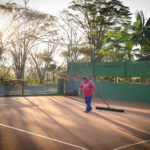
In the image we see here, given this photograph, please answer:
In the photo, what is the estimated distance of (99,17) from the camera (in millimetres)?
27500

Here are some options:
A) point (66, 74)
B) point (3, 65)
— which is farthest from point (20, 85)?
point (3, 65)

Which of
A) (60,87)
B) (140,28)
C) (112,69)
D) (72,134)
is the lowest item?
(72,134)

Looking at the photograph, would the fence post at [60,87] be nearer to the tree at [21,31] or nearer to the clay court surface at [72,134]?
the tree at [21,31]

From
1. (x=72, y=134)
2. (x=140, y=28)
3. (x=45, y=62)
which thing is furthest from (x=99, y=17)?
(x=72, y=134)

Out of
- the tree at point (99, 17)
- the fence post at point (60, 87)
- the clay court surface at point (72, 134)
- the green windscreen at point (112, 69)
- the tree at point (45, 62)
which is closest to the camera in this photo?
the clay court surface at point (72, 134)

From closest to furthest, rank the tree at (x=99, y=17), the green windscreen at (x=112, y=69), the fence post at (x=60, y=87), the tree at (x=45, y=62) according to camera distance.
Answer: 1. the green windscreen at (x=112, y=69)
2. the tree at (x=45, y=62)
3. the fence post at (x=60, y=87)
4. the tree at (x=99, y=17)

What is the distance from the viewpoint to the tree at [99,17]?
1058 inches

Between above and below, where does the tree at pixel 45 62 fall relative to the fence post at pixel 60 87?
above

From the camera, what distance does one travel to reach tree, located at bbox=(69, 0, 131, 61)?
26.9m

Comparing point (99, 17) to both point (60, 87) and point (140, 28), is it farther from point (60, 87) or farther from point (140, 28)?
point (60, 87)

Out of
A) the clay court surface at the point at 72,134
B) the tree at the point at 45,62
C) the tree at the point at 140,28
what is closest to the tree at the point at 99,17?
the tree at the point at 140,28

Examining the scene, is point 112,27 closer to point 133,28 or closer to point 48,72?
point 133,28

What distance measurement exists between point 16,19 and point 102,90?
1395 cm

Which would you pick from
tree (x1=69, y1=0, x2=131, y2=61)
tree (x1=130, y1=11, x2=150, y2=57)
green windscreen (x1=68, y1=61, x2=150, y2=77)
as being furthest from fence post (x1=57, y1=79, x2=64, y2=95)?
tree (x1=130, y1=11, x2=150, y2=57)
